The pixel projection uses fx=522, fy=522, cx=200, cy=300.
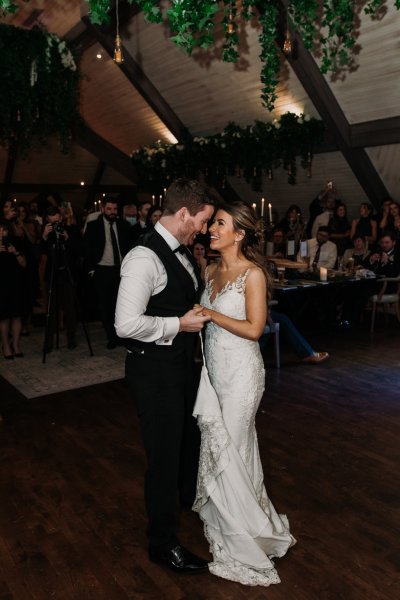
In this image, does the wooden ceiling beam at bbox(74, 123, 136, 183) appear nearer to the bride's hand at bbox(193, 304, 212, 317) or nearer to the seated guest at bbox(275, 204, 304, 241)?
the seated guest at bbox(275, 204, 304, 241)

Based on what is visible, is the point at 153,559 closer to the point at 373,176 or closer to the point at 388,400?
the point at 388,400

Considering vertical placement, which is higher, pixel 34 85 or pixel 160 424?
pixel 34 85

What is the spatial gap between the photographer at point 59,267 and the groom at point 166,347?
3.53 meters

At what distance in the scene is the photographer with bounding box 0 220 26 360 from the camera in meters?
5.17

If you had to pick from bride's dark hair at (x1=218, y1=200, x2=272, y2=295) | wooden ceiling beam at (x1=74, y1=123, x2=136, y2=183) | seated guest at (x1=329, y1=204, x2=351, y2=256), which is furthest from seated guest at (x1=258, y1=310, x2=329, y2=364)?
wooden ceiling beam at (x1=74, y1=123, x2=136, y2=183)

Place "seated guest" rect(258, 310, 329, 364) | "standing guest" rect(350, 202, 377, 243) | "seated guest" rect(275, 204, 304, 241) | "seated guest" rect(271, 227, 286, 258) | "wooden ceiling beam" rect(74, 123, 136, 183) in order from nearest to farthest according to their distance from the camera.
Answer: "seated guest" rect(258, 310, 329, 364), "seated guest" rect(271, 227, 286, 258), "standing guest" rect(350, 202, 377, 243), "seated guest" rect(275, 204, 304, 241), "wooden ceiling beam" rect(74, 123, 136, 183)

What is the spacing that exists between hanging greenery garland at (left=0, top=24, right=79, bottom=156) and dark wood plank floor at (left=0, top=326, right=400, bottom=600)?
460 cm

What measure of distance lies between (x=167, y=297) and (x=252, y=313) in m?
0.41

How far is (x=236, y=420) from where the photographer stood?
2.33m

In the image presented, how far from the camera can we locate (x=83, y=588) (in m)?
2.13

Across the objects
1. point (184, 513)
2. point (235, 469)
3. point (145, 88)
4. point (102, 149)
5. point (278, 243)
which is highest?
point (145, 88)

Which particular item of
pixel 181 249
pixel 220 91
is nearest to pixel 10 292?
pixel 181 249

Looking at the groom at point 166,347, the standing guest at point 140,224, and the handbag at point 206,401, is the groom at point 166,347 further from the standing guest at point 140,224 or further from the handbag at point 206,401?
the standing guest at point 140,224

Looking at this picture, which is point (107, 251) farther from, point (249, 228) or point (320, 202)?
point (320, 202)
